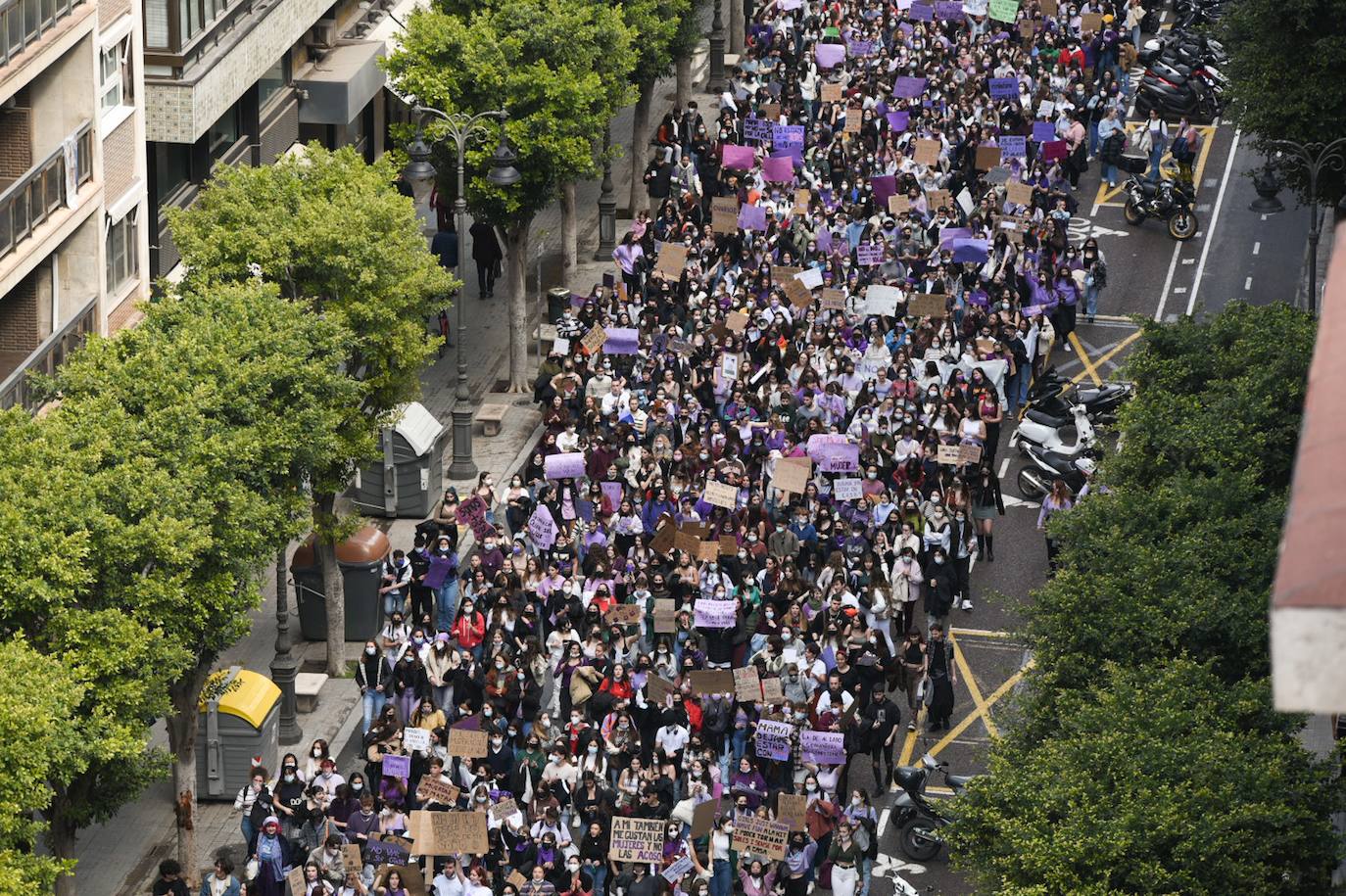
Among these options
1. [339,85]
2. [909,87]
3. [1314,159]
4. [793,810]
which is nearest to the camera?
[793,810]

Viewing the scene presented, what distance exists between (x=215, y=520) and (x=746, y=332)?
1450cm

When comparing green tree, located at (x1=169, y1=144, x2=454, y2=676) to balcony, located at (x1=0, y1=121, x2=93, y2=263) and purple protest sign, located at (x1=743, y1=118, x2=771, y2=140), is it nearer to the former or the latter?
balcony, located at (x1=0, y1=121, x2=93, y2=263)

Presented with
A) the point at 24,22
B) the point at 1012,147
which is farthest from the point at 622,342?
the point at 24,22

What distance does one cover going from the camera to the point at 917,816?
87.3 ft

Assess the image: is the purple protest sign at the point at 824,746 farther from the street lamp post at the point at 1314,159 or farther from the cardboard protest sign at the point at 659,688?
the street lamp post at the point at 1314,159

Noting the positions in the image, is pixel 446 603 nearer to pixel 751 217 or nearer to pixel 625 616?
pixel 625 616

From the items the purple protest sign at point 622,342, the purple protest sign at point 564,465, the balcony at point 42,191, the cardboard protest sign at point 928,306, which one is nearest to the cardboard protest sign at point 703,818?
the purple protest sign at point 564,465

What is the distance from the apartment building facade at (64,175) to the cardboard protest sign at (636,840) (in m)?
11.0

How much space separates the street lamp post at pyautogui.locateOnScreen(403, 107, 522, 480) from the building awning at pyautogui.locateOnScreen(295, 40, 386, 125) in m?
6.62

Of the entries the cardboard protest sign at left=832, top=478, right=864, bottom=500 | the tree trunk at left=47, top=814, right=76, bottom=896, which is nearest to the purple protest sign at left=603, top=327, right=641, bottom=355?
the cardboard protest sign at left=832, top=478, right=864, bottom=500

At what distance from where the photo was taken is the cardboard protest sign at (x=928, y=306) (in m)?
37.3

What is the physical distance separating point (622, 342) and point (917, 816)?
41.5ft

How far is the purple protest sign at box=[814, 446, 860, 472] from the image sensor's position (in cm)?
3238

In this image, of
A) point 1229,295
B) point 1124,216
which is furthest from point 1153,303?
point 1124,216
